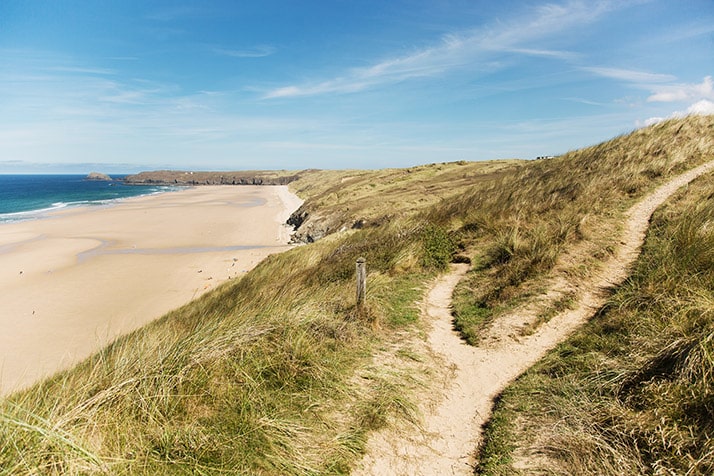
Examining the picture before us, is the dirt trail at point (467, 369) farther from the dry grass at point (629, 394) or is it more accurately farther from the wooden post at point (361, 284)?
the wooden post at point (361, 284)

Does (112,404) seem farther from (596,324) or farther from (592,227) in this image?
(592,227)

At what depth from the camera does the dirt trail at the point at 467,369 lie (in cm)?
398

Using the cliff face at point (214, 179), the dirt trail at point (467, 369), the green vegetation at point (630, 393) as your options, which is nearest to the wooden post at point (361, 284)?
the dirt trail at point (467, 369)

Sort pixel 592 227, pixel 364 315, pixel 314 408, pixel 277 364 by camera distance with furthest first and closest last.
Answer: pixel 592 227 → pixel 364 315 → pixel 277 364 → pixel 314 408

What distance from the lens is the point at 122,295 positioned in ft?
56.2

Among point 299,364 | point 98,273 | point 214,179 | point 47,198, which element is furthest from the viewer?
point 214,179

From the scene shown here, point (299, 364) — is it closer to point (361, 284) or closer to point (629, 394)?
point (361, 284)

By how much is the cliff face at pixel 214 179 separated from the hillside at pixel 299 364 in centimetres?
11536

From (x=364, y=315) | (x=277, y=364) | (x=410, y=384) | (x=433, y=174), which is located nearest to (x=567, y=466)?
(x=410, y=384)

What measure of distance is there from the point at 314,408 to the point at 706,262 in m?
6.59

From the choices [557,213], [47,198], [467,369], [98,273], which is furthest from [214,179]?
[467,369]

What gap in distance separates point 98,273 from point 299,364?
69.3 ft

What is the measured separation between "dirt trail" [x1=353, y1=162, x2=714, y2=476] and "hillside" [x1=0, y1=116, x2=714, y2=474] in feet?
0.80

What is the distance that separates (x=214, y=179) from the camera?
13262 centimetres
